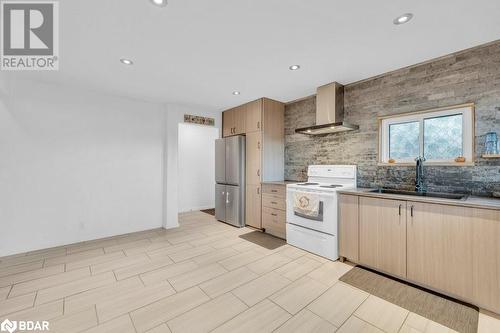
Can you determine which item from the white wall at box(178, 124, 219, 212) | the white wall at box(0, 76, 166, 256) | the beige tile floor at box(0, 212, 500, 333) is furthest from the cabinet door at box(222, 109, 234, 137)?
the beige tile floor at box(0, 212, 500, 333)

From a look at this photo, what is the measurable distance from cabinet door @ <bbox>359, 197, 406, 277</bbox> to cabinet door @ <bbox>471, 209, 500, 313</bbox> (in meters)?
0.52

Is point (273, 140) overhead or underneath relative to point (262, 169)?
overhead

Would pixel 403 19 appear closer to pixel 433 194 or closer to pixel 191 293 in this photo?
pixel 433 194

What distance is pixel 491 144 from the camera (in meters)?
2.04

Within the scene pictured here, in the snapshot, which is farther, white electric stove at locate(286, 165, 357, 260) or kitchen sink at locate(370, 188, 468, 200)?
white electric stove at locate(286, 165, 357, 260)

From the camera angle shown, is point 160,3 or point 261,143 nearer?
point 160,3

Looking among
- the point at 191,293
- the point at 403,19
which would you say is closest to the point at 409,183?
the point at 403,19

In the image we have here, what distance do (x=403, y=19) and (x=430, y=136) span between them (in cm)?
154

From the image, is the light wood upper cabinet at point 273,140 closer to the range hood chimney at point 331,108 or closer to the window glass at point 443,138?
the range hood chimney at point 331,108

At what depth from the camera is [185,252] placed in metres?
3.03

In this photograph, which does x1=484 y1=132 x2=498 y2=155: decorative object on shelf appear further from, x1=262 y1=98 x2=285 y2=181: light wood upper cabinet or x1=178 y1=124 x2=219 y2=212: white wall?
x1=178 y1=124 x2=219 y2=212: white wall

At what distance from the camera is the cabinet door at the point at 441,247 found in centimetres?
185

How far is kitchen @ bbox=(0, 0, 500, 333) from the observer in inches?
68.6

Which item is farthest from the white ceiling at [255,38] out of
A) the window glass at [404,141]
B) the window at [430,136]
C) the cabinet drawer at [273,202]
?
the cabinet drawer at [273,202]
